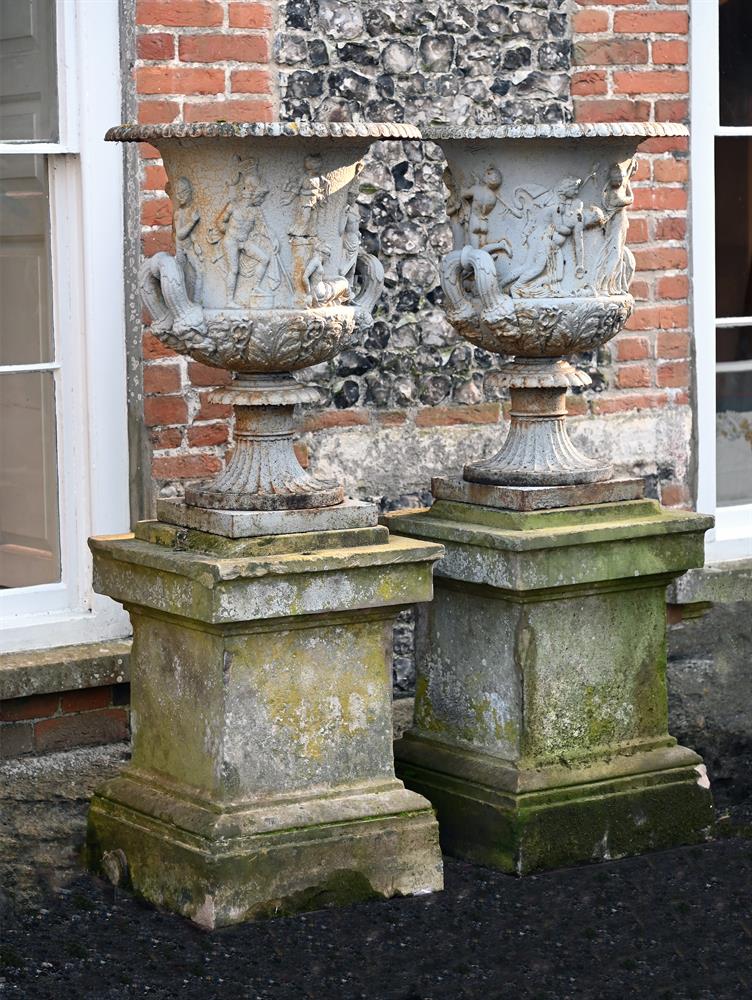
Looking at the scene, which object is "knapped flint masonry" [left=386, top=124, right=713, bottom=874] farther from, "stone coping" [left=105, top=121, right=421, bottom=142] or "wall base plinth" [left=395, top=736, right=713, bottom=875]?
"stone coping" [left=105, top=121, right=421, bottom=142]

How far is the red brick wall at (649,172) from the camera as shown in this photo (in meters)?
5.64

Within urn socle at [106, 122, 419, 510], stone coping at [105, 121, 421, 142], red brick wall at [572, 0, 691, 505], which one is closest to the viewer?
stone coping at [105, 121, 421, 142]

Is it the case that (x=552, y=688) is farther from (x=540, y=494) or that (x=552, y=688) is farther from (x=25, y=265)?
(x=25, y=265)

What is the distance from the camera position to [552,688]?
15.2 ft

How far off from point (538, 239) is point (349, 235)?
1.63 feet

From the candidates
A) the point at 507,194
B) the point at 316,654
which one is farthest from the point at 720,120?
the point at 316,654

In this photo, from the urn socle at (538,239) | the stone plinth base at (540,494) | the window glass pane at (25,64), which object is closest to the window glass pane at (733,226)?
the urn socle at (538,239)

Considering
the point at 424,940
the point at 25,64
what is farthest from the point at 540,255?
the point at 424,940

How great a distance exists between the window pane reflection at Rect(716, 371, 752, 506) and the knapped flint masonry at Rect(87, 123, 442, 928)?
6.82 feet

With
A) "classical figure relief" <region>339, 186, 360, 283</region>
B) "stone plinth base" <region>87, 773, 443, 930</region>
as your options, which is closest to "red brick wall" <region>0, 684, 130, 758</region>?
"stone plinth base" <region>87, 773, 443, 930</region>

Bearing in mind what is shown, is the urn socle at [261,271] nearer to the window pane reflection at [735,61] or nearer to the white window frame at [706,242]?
the white window frame at [706,242]

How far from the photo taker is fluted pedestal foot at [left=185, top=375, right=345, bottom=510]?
4.32 m

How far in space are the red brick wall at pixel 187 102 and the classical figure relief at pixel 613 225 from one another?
110cm

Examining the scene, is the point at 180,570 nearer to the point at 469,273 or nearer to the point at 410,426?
the point at 469,273
